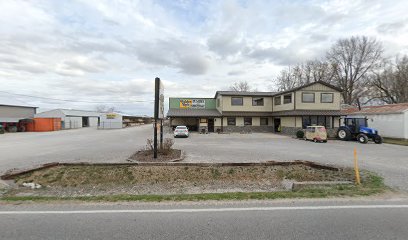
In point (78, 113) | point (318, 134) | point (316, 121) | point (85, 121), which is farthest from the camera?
point (85, 121)

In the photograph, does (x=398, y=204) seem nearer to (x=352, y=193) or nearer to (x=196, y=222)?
(x=352, y=193)

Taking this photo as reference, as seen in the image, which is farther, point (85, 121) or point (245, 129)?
point (85, 121)

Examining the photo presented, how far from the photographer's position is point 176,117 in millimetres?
34250

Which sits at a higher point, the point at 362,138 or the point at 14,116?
the point at 14,116

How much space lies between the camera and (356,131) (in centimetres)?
2152

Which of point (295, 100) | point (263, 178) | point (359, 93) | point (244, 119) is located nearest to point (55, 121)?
point (244, 119)

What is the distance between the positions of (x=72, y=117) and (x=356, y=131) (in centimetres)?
5323

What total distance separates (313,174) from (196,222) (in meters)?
5.80

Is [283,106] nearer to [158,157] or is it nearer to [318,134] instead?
[318,134]

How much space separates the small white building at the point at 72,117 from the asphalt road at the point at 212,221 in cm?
4970

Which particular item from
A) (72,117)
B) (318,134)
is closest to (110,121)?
(72,117)

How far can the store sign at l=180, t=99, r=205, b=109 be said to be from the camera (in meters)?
36.6

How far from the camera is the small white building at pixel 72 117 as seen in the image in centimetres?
4722

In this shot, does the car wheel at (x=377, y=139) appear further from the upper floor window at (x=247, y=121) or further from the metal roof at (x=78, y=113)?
the metal roof at (x=78, y=113)
